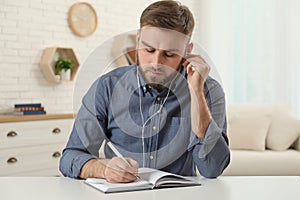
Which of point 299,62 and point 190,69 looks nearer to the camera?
point 190,69

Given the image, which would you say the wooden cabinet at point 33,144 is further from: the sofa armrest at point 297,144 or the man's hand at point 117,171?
the man's hand at point 117,171

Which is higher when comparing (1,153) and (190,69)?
(190,69)

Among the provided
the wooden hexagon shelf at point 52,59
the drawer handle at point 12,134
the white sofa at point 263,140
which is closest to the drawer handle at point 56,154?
the drawer handle at point 12,134

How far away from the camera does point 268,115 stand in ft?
13.8

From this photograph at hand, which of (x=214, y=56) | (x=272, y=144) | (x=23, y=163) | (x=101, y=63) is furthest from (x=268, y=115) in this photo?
(x=101, y=63)

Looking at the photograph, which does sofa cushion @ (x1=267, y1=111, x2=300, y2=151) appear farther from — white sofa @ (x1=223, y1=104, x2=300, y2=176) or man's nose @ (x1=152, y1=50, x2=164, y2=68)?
man's nose @ (x1=152, y1=50, x2=164, y2=68)

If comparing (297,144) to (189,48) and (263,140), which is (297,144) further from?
(189,48)

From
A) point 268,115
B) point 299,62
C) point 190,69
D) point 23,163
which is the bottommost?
point 23,163

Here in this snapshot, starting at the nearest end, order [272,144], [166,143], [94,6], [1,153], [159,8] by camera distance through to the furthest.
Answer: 1. [159,8]
2. [166,143]
3. [1,153]
4. [272,144]
5. [94,6]

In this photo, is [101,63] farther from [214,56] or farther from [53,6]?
[214,56]

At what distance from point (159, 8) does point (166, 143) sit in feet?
1.47

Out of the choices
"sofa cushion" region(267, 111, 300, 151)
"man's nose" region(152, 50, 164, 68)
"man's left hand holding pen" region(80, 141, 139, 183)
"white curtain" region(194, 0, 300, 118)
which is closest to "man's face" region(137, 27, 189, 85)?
"man's nose" region(152, 50, 164, 68)

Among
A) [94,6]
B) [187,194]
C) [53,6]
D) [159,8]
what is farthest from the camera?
[94,6]

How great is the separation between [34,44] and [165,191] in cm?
326
